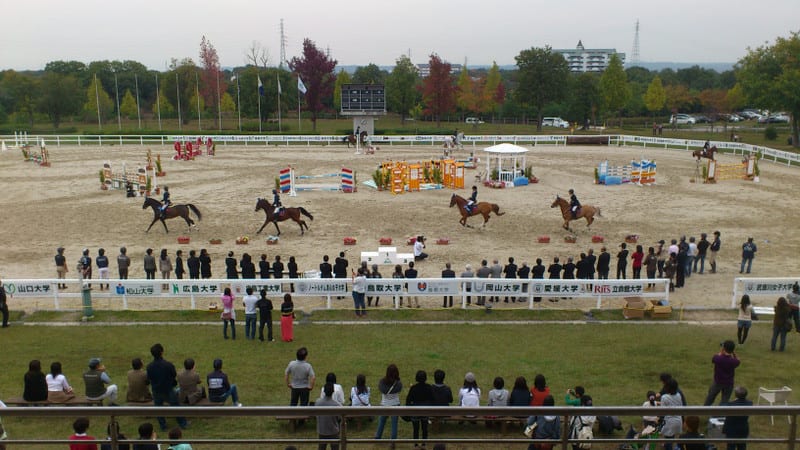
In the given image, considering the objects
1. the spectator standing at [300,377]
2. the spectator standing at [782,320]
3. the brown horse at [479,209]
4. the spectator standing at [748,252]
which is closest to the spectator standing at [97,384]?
the spectator standing at [300,377]

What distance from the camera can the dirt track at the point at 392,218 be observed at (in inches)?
850

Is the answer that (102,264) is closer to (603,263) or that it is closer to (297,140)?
(603,263)

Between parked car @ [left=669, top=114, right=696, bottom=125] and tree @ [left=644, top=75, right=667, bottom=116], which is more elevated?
tree @ [left=644, top=75, right=667, bottom=116]

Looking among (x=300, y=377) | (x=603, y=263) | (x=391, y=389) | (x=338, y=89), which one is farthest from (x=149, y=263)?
(x=338, y=89)

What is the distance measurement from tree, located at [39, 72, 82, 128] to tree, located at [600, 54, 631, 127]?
61.7 metres

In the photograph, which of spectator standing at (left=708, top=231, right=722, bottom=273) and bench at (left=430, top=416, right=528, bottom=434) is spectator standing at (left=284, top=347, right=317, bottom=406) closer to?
bench at (left=430, top=416, right=528, bottom=434)

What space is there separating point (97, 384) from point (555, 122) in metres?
86.7

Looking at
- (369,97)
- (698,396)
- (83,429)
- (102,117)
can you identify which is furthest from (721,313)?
(102,117)

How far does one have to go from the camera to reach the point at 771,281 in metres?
15.5

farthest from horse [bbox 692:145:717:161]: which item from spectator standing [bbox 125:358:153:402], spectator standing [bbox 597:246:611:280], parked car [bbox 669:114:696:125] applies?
parked car [bbox 669:114:696:125]

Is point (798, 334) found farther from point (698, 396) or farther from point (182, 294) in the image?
point (182, 294)

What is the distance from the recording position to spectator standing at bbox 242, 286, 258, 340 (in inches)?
534

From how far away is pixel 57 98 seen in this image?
7806 cm

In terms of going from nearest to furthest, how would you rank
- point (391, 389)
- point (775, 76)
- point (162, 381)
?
point (391, 389), point (162, 381), point (775, 76)
